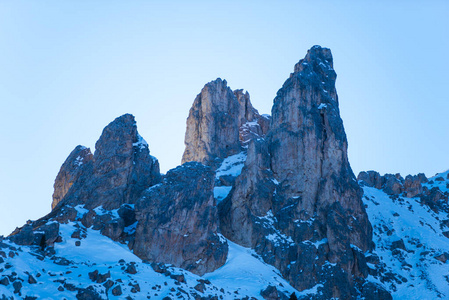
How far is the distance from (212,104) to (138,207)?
60.2m

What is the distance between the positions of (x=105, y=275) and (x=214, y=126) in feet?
Answer: 266

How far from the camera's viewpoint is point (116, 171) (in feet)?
395

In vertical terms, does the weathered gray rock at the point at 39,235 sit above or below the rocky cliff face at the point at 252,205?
below

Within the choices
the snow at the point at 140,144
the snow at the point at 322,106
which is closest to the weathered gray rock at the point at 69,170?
the snow at the point at 140,144

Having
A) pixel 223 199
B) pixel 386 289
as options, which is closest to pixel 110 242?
pixel 223 199

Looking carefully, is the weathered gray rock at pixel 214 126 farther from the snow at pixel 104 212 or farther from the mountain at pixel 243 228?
the snow at pixel 104 212

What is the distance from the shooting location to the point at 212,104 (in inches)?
6550

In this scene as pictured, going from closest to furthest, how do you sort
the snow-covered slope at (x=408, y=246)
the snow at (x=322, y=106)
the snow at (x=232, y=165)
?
the snow-covered slope at (x=408, y=246) < the snow at (x=322, y=106) < the snow at (x=232, y=165)

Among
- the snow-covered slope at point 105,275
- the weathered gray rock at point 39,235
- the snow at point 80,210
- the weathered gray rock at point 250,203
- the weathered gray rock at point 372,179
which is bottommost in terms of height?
the snow-covered slope at point 105,275

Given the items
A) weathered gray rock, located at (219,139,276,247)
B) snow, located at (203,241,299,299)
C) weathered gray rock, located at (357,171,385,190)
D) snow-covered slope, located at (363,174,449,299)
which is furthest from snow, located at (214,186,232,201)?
weathered gray rock, located at (357,171,385,190)

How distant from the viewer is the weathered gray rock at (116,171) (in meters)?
117

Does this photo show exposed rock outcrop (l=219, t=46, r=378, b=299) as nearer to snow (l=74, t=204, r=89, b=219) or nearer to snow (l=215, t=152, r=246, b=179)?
snow (l=215, t=152, r=246, b=179)

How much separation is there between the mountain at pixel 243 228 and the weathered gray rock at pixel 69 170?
503 mm

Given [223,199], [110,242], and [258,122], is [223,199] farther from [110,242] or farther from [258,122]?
[258,122]
